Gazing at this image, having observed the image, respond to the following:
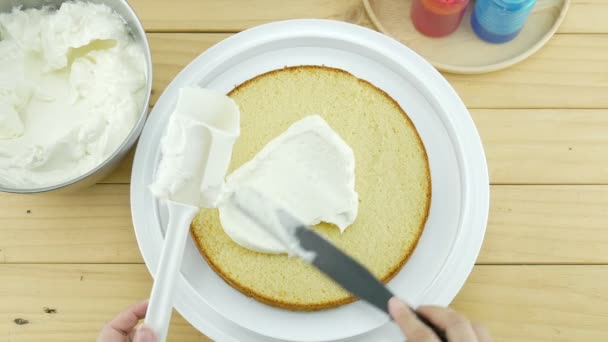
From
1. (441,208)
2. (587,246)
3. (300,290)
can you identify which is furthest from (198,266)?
(587,246)

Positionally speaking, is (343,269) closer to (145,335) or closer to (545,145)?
(145,335)

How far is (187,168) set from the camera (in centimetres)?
90

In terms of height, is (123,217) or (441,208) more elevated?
(441,208)

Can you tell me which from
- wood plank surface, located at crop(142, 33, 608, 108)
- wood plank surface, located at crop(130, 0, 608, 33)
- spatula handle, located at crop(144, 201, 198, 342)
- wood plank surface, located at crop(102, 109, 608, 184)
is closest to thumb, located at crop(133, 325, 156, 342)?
spatula handle, located at crop(144, 201, 198, 342)

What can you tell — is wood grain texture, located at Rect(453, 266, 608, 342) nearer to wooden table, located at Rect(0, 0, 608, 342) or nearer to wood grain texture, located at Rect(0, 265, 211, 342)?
wooden table, located at Rect(0, 0, 608, 342)

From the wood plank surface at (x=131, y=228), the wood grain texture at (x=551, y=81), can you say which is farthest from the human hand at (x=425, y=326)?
the wood grain texture at (x=551, y=81)

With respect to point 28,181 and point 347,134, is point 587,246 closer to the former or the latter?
point 347,134

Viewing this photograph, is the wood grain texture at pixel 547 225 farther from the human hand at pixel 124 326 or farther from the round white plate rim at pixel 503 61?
the human hand at pixel 124 326

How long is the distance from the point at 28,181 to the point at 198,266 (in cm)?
36

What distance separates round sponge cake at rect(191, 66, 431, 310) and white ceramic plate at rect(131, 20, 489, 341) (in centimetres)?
4

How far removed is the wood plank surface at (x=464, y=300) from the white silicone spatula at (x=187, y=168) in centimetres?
19

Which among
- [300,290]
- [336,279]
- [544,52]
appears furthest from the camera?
[544,52]

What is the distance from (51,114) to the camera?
110cm

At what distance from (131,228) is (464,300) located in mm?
672
